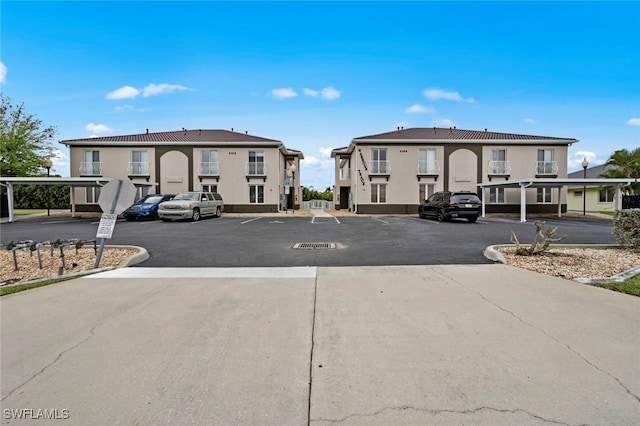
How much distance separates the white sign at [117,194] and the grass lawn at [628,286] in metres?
9.03

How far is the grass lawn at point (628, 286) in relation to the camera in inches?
211

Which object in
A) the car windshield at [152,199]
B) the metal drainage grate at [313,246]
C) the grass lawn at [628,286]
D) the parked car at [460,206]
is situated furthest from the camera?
the car windshield at [152,199]

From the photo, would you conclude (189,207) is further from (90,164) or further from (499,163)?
(499,163)

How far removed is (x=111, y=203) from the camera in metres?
7.47

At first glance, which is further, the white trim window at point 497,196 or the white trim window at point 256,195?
the white trim window at point 256,195

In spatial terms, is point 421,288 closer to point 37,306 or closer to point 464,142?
point 37,306

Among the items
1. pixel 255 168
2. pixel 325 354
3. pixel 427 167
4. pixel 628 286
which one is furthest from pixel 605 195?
pixel 325 354

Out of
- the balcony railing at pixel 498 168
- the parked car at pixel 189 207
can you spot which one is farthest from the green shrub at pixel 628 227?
the balcony railing at pixel 498 168

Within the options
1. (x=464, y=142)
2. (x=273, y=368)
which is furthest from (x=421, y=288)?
(x=464, y=142)

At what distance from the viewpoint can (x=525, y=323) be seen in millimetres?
4152

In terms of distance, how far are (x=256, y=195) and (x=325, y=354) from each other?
25.9m

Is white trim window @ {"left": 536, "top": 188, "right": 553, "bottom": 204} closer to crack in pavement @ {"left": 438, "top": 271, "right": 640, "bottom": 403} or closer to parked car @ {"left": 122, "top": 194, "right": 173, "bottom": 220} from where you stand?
crack in pavement @ {"left": 438, "top": 271, "right": 640, "bottom": 403}

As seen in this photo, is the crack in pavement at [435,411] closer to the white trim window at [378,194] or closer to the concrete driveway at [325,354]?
the concrete driveway at [325,354]

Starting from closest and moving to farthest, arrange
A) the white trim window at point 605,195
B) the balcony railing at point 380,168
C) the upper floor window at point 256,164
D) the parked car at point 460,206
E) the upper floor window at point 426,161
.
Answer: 1. the parked car at point 460,206
2. the balcony railing at point 380,168
3. the upper floor window at point 426,161
4. the upper floor window at point 256,164
5. the white trim window at point 605,195
